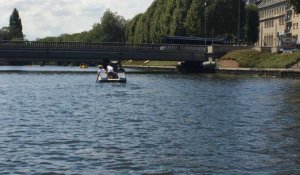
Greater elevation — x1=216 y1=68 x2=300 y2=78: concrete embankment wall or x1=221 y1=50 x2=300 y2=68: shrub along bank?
x1=221 y1=50 x2=300 y2=68: shrub along bank

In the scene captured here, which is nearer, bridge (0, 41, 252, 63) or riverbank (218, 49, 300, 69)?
riverbank (218, 49, 300, 69)

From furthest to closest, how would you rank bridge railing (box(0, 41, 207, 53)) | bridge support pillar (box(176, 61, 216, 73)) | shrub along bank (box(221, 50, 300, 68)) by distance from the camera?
bridge support pillar (box(176, 61, 216, 73)), bridge railing (box(0, 41, 207, 53)), shrub along bank (box(221, 50, 300, 68))

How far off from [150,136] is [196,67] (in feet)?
398

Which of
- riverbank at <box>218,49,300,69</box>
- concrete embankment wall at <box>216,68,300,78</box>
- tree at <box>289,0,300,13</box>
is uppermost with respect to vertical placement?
tree at <box>289,0,300,13</box>

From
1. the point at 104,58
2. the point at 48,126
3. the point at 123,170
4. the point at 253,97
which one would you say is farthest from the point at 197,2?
the point at 123,170

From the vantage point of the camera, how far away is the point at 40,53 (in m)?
132

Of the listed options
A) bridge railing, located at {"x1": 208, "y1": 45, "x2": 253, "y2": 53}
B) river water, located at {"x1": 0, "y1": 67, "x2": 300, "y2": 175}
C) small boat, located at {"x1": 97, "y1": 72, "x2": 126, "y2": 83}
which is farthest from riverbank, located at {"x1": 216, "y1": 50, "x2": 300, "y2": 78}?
river water, located at {"x1": 0, "y1": 67, "x2": 300, "y2": 175}

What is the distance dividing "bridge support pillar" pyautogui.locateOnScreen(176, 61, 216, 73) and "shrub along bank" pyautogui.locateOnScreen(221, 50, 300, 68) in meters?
4.77

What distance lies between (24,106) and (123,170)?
3028 centimetres

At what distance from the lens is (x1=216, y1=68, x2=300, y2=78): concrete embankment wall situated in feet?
383

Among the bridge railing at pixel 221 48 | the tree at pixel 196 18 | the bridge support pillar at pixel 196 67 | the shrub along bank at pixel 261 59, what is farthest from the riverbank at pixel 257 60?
the tree at pixel 196 18

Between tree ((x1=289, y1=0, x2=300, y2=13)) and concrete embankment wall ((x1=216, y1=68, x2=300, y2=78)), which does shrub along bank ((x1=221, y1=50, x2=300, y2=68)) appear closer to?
concrete embankment wall ((x1=216, y1=68, x2=300, y2=78))

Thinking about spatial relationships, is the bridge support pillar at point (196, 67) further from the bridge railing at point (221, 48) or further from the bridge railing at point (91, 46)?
the bridge railing at point (91, 46)

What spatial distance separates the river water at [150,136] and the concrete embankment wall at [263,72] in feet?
185
